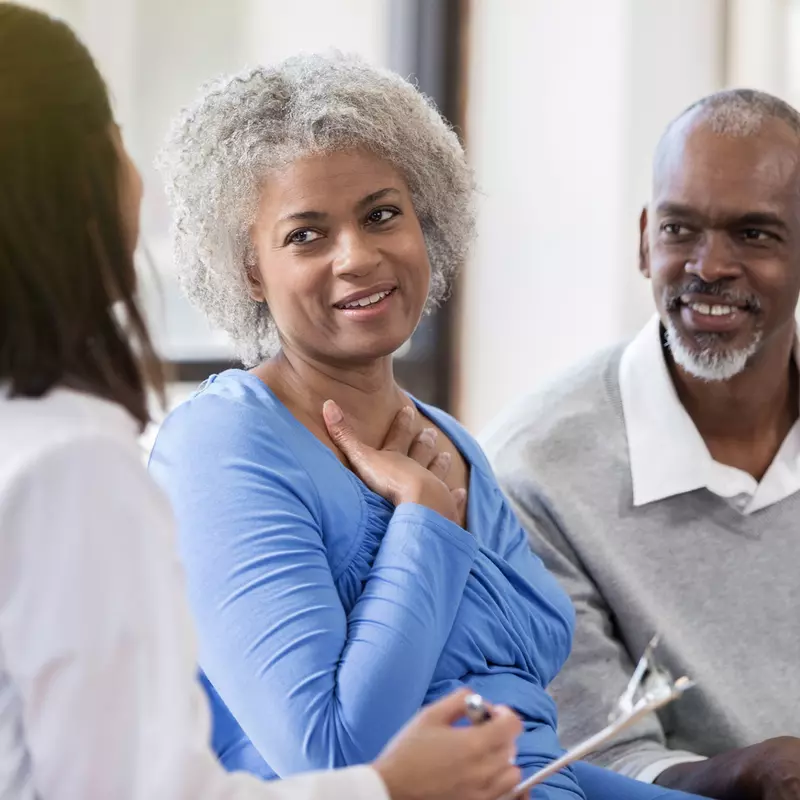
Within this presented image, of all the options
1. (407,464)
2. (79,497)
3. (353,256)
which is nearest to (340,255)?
(353,256)

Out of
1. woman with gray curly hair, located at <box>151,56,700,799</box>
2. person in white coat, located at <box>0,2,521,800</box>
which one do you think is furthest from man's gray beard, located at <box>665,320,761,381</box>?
person in white coat, located at <box>0,2,521,800</box>

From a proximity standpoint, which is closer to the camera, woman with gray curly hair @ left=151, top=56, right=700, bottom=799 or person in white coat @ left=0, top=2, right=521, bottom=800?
person in white coat @ left=0, top=2, right=521, bottom=800

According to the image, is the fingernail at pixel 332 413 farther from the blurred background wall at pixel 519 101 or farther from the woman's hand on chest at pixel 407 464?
the blurred background wall at pixel 519 101

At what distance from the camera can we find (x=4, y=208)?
0.79 metres

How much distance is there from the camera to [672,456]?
5.79 ft

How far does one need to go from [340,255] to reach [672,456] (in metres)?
0.65

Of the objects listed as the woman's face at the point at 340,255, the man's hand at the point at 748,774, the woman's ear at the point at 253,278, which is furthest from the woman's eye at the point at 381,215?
the man's hand at the point at 748,774

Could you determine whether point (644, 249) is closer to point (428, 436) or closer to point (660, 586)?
point (660, 586)

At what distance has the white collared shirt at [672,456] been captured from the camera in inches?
69.0

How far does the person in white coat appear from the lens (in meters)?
0.74

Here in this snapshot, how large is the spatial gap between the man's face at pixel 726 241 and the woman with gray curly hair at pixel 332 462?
1.32 feet

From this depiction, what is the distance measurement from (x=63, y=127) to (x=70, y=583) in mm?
295

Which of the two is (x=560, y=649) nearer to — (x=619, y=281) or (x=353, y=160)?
(x=353, y=160)

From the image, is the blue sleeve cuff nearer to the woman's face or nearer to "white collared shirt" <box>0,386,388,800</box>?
the woman's face
